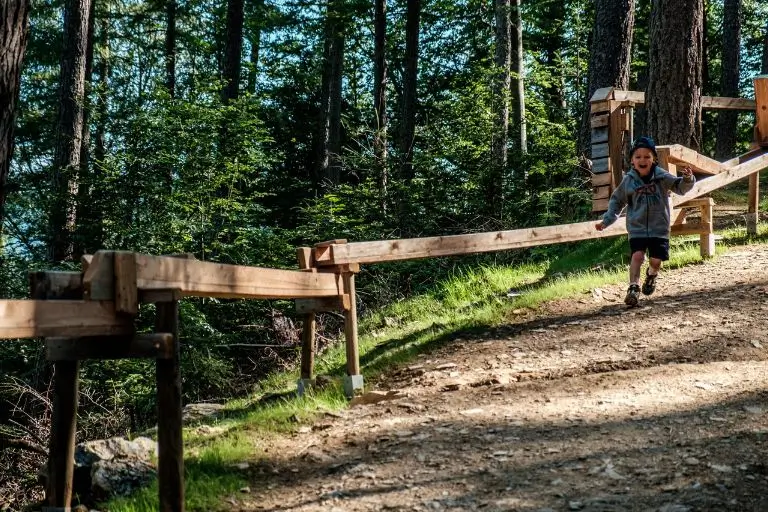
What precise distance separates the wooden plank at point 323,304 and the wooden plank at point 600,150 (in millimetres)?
5751

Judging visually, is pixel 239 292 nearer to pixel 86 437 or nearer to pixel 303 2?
pixel 86 437

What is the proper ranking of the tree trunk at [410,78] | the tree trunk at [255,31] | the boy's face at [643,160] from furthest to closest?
the tree trunk at [255,31]
the tree trunk at [410,78]
the boy's face at [643,160]

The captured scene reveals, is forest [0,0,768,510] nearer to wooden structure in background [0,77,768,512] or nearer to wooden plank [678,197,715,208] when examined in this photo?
wooden plank [678,197,715,208]

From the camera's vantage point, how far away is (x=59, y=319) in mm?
3908

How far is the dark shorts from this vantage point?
27.7 ft

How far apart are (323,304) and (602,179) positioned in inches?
227

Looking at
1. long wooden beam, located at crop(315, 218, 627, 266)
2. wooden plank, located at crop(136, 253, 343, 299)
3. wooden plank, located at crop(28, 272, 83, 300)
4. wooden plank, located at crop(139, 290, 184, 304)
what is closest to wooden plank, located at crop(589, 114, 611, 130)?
long wooden beam, located at crop(315, 218, 627, 266)

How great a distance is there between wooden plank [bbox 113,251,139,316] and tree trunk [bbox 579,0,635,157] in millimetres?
11665

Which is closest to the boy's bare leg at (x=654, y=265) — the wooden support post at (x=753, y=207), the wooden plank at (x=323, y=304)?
the wooden plank at (x=323, y=304)

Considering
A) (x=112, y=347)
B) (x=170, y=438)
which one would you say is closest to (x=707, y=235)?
(x=170, y=438)

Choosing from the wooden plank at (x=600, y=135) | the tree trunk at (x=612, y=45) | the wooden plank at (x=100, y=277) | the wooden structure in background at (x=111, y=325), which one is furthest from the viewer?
the tree trunk at (x=612, y=45)

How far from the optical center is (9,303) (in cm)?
366

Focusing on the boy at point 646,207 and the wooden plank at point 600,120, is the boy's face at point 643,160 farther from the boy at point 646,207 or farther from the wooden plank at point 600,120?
the wooden plank at point 600,120

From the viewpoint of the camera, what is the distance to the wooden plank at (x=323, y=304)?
7566 mm
